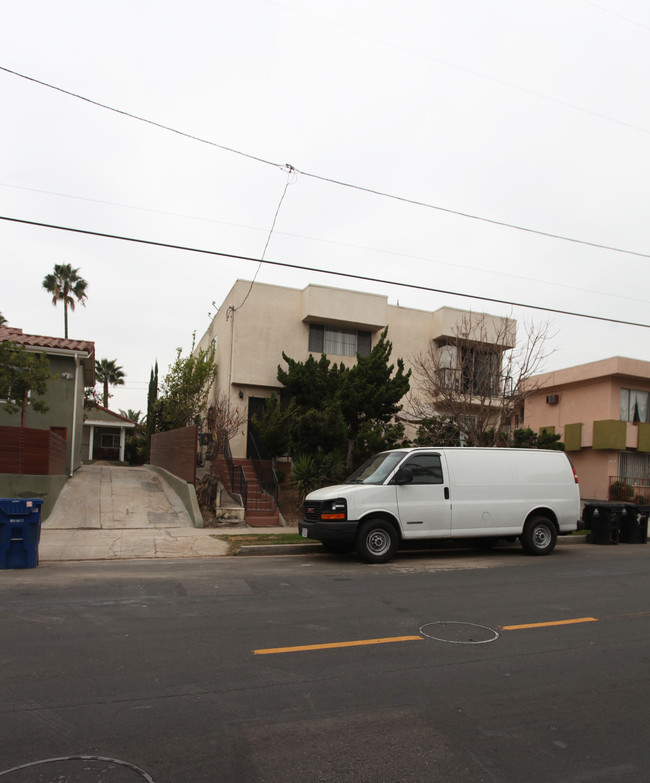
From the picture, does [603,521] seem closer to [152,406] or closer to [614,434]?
[614,434]

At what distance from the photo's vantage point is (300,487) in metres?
16.6

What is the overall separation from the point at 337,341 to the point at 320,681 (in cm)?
1898

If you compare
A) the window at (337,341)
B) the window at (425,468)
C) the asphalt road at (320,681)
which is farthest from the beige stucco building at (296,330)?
the asphalt road at (320,681)

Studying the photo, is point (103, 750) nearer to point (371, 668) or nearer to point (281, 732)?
point (281, 732)

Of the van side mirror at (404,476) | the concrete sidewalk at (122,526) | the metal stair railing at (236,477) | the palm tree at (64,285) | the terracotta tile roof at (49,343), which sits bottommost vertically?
the concrete sidewalk at (122,526)

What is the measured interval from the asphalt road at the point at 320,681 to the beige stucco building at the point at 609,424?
18658mm

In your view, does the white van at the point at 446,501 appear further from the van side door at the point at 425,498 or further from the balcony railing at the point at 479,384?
the balcony railing at the point at 479,384

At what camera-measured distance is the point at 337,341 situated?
917 inches

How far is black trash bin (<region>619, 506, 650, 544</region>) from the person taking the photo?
51.2ft

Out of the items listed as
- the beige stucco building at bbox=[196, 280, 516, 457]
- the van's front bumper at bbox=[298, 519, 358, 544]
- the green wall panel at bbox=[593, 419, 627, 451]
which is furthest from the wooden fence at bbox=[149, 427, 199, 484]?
the green wall panel at bbox=[593, 419, 627, 451]

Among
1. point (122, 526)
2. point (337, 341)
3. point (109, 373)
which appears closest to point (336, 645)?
point (122, 526)

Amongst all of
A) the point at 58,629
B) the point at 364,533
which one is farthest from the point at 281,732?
the point at 364,533

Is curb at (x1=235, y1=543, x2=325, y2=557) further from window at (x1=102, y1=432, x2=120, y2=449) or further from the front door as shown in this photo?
window at (x1=102, y1=432, x2=120, y2=449)

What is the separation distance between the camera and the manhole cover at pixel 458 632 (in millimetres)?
5992
